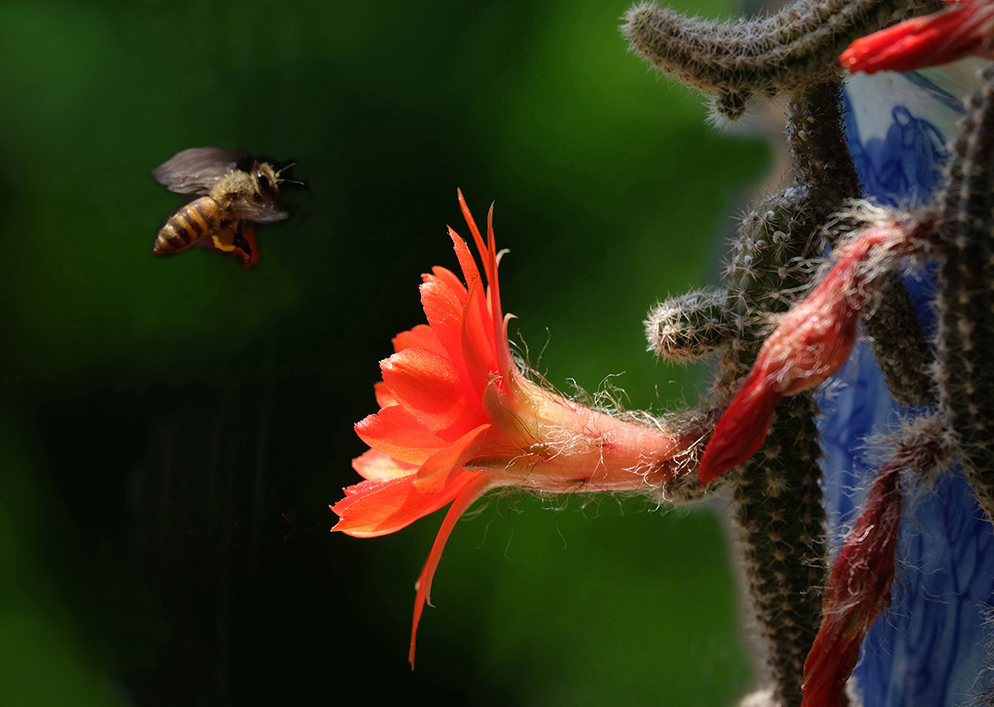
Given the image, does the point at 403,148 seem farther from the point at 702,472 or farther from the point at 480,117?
the point at 702,472

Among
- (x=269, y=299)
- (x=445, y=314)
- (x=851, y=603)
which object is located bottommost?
(x=851, y=603)

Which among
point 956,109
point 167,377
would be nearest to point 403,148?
point 167,377

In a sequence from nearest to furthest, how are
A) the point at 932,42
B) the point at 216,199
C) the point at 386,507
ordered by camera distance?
the point at 932,42 → the point at 386,507 → the point at 216,199

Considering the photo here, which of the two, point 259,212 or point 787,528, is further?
point 259,212

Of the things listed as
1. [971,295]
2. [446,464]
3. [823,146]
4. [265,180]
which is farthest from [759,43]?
[265,180]

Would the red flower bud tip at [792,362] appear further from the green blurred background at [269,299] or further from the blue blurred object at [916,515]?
the green blurred background at [269,299]

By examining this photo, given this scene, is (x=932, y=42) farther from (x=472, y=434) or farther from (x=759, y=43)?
(x=472, y=434)

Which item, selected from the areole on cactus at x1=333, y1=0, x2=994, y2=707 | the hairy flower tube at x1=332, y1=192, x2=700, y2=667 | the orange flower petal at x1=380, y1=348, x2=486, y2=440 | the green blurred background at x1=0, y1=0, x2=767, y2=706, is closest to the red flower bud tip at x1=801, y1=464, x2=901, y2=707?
the areole on cactus at x1=333, y1=0, x2=994, y2=707
